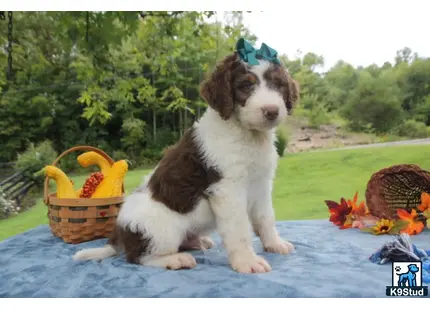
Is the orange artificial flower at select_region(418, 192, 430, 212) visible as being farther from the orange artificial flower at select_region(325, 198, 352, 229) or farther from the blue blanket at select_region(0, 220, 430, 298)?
the orange artificial flower at select_region(325, 198, 352, 229)

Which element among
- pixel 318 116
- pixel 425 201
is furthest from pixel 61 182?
pixel 318 116

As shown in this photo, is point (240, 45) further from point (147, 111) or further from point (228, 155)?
point (147, 111)

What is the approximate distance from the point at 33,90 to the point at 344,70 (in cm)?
317

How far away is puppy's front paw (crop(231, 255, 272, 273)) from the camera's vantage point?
2.12m

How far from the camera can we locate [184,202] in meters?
2.29

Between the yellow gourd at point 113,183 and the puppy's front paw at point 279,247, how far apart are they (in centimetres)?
118

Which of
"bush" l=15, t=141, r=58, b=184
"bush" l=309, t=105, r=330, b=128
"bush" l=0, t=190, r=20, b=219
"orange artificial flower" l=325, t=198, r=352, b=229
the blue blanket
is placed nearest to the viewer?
the blue blanket

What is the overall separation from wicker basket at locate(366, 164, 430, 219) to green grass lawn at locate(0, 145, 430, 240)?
3.86ft

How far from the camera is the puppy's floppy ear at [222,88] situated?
2.16 meters

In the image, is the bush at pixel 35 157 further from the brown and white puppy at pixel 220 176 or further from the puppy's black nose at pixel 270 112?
the puppy's black nose at pixel 270 112

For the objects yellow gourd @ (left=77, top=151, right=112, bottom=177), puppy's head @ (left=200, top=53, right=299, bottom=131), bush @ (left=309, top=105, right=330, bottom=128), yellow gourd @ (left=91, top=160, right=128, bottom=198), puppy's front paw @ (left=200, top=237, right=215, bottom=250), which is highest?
puppy's head @ (left=200, top=53, right=299, bottom=131)

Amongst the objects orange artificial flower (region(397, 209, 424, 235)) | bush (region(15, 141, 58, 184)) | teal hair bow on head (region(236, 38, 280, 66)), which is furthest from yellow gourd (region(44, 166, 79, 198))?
orange artificial flower (region(397, 209, 424, 235))

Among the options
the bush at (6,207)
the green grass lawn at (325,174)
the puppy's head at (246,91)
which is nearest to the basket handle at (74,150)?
the bush at (6,207)

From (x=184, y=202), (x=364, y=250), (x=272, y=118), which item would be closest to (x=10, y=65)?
(x=184, y=202)
